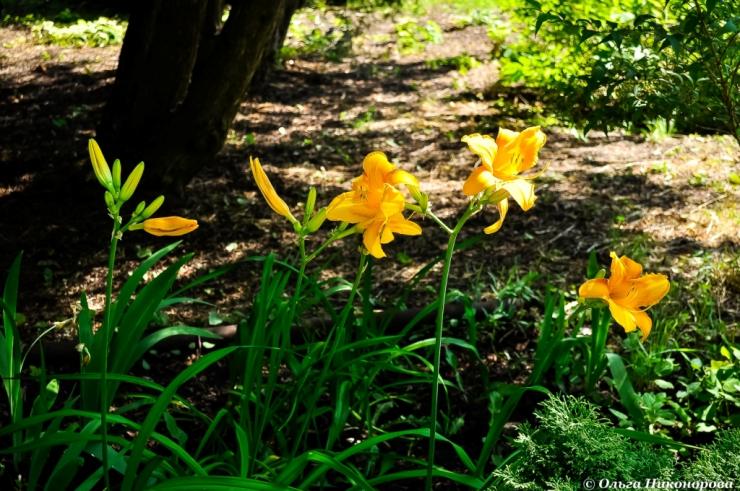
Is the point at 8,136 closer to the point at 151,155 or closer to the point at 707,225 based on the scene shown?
the point at 151,155

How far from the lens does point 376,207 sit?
61.0 inches

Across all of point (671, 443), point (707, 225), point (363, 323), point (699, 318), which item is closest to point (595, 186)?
point (707, 225)

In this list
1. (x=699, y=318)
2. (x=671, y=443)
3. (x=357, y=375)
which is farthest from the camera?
(x=699, y=318)

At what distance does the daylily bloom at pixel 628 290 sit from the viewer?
1.60 meters

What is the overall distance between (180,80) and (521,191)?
116 inches

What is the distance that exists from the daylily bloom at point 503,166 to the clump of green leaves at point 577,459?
40 cm

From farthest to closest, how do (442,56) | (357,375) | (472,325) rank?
(442,56), (472,325), (357,375)

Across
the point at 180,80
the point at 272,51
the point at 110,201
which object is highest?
the point at 110,201

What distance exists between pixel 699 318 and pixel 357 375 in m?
1.57

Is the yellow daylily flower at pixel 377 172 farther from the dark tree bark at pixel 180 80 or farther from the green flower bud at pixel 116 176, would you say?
the dark tree bark at pixel 180 80

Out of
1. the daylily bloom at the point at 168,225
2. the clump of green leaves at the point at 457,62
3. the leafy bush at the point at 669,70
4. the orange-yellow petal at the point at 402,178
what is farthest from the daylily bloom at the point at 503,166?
the clump of green leaves at the point at 457,62

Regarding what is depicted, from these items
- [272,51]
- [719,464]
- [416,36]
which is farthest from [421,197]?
[416,36]

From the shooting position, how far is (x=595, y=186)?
455cm

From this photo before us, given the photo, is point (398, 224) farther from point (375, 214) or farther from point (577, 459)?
point (577, 459)
